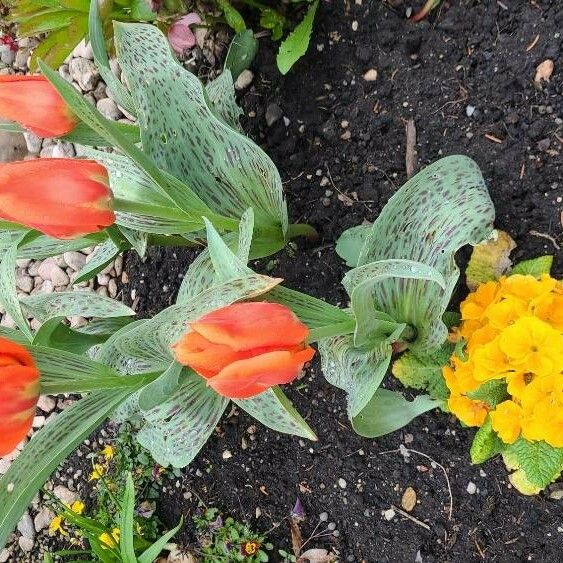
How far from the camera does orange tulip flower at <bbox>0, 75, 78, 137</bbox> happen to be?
83 cm

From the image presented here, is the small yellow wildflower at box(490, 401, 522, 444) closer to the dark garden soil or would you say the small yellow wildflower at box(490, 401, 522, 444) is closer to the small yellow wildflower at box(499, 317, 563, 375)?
the small yellow wildflower at box(499, 317, 563, 375)

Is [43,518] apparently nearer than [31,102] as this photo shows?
No

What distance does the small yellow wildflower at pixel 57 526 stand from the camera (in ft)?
5.12

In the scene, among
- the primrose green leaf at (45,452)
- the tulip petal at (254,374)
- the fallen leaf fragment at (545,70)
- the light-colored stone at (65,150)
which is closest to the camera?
the tulip petal at (254,374)

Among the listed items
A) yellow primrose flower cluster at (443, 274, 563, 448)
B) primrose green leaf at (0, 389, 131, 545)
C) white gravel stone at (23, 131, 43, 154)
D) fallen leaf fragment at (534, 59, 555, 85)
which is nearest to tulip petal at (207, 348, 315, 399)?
primrose green leaf at (0, 389, 131, 545)

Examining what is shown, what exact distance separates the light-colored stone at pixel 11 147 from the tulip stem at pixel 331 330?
1.34 m

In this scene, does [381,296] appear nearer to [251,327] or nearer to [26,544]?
[251,327]

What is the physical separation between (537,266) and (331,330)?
0.37 m

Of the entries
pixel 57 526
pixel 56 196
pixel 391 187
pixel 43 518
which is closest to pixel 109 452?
pixel 57 526

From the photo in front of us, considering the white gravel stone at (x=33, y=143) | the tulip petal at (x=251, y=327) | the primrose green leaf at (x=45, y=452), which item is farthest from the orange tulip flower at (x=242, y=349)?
the white gravel stone at (x=33, y=143)

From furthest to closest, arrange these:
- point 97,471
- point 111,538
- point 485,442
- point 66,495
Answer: point 66,495 → point 97,471 → point 111,538 → point 485,442

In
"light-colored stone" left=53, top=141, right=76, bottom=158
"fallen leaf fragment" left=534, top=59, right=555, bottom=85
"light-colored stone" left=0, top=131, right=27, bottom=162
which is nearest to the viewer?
"fallen leaf fragment" left=534, top=59, right=555, bottom=85

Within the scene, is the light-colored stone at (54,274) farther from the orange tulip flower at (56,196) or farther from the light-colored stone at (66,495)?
the orange tulip flower at (56,196)

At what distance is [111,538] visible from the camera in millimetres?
1374
